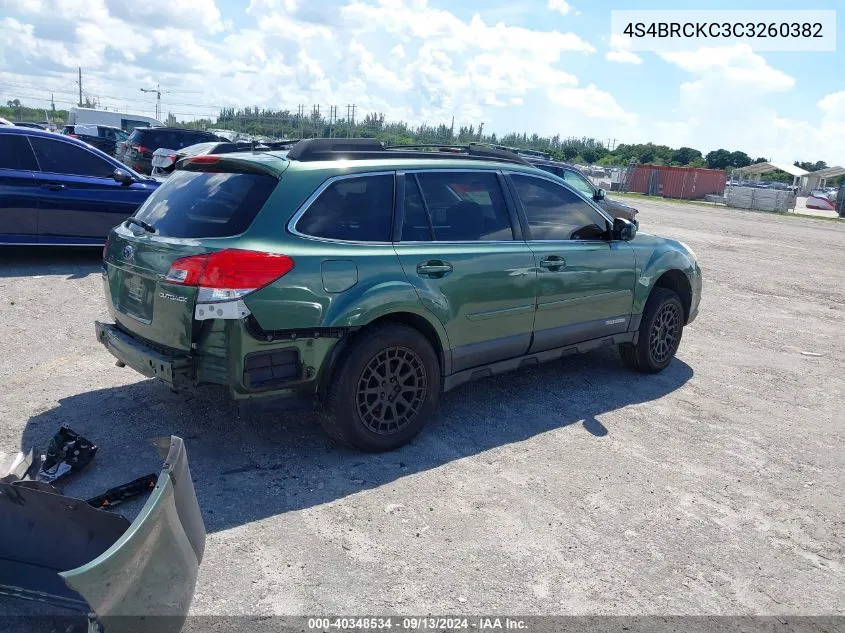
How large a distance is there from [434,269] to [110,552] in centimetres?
260

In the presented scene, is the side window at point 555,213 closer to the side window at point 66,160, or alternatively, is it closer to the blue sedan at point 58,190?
the blue sedan at point 58,190

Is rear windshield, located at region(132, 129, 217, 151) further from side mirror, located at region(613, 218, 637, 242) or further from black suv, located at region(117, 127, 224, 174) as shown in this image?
side mirror, located at region(613, 218, 637, 242)

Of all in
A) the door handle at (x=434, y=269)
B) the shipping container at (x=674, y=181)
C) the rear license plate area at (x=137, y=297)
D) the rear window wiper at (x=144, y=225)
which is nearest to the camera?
the rear license plate area at (x=137, y=297)

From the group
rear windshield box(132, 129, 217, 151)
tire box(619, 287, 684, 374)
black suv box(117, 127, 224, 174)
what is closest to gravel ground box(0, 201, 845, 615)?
tire box(619, 287, 684, 374)

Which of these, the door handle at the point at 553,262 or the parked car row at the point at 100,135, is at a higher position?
the parked car row at the point at 100,135

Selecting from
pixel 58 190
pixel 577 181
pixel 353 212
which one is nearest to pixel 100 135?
pixel 58 190

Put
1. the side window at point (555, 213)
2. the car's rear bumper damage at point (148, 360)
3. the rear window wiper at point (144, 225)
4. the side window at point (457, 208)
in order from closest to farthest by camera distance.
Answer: the car's rear bumper damage at point (148, 360) < the rear window wiper at point (144, 225) < the side window at point (457, 208) < the side window at point (555, 213)

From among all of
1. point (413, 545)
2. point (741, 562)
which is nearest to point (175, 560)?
point (413, 545)

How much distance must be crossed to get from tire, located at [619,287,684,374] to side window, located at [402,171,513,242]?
1830 millimetres

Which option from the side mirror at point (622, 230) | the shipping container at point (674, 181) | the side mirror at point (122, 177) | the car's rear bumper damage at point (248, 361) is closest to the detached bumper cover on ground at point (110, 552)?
the car's rear bumper damage at point (248, 361)

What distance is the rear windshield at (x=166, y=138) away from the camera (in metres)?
21.2

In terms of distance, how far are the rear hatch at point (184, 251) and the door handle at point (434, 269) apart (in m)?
1.00

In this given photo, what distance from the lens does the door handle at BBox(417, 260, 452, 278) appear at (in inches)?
176

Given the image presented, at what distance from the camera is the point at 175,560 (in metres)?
2.76
